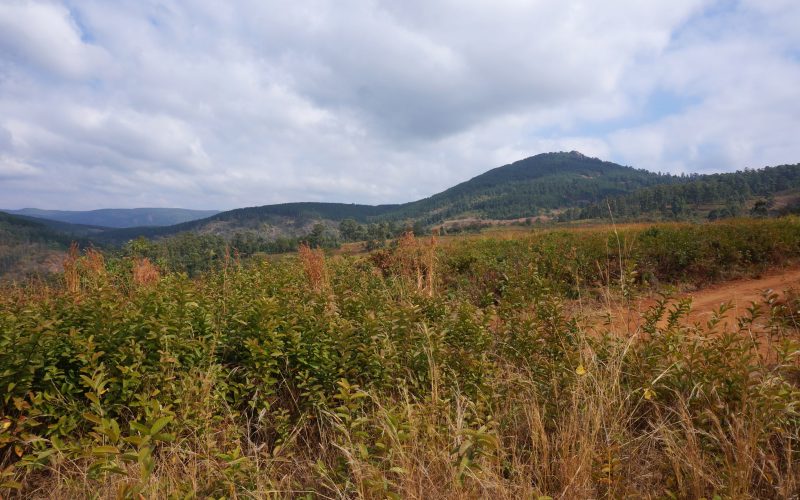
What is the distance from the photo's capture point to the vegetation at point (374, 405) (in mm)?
1998

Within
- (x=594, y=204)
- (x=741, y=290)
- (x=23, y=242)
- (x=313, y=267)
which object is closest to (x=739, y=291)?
(x=741, y=290)

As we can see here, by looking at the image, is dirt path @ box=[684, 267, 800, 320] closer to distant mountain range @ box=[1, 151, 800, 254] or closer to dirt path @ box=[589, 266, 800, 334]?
dirt path @ box=[589, 266, 800, 334]

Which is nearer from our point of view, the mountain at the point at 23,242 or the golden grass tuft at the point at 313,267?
the golden grass tuft at the point at 313,267

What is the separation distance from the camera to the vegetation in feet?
6.56

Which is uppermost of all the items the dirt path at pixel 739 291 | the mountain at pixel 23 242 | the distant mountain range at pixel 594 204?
the distant mountain range at pixel 594 204

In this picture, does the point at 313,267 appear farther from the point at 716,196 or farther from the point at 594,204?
the point at 594,204

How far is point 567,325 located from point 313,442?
2.43m

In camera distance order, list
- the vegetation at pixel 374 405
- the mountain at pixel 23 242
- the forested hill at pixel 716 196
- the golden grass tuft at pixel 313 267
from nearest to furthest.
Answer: the vegetation at pixel 374 405
the golden grass tuft at pixel 313 267
the forested hill at pixel 716 196
the mountain at pixel 23 242

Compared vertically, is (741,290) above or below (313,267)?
below

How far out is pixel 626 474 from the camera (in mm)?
2258

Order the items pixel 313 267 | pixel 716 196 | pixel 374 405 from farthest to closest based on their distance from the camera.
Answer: pixel 716 196
pixel 313 267
pixel 374 405

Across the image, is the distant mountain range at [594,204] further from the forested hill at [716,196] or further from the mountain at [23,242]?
the mountain at [23,242]

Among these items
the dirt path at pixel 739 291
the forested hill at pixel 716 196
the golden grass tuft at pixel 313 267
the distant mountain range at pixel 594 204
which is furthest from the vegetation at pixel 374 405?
the forested hill at pixel 716 196

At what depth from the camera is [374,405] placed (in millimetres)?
2807
